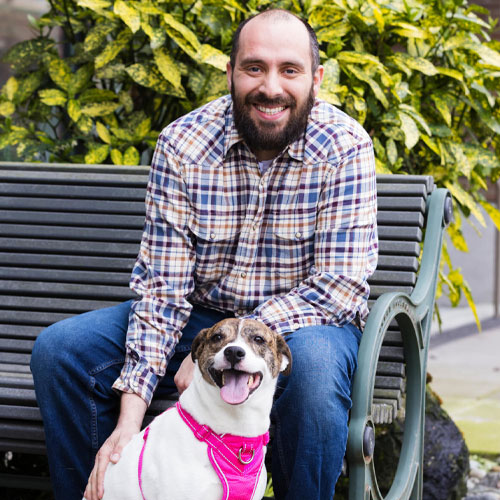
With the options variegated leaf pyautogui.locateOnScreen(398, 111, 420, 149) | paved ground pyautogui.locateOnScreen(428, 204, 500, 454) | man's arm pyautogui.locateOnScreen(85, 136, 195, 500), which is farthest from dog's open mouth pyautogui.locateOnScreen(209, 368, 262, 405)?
paved ground pyautogui.locateOnScreen(428, 204, 500, 454)

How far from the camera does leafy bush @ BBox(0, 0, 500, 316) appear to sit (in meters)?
4.36

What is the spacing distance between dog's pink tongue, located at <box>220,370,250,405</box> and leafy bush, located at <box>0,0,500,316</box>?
6.30 feet

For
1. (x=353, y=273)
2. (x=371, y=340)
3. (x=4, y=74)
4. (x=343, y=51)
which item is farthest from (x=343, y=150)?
(x=4, y=74)

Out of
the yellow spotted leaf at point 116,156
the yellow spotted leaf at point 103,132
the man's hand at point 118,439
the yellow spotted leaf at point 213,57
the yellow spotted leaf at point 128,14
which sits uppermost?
the yellow spotted leaf at point 128,14

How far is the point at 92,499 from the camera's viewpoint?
2.80 metres

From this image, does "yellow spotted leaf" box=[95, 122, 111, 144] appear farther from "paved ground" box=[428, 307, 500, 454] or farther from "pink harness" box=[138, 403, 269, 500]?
"paved ground" box=[428, 307, 500, 454]

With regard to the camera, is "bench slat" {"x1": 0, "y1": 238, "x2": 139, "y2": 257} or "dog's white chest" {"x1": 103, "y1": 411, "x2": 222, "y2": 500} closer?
"dog's white chest" {"x1": 103, "y1": 411, "x2": 222, "y2": 500}

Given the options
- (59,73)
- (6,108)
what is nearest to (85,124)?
(59,73)

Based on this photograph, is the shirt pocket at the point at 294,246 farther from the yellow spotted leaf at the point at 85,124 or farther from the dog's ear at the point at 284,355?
the yellow spotted leaf at the point at 85,124

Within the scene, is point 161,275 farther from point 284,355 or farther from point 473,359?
point 473,359

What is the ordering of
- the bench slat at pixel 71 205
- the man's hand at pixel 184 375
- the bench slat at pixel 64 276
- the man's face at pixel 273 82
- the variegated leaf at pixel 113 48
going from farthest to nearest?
the variegated leaf at pixel 113 48, the bench slat at pixel 71 205, the bench slat at pixel 64 276, the man's face at pixel 273 82, the man's hand at pixel 184 375

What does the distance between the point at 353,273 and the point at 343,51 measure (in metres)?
1.65

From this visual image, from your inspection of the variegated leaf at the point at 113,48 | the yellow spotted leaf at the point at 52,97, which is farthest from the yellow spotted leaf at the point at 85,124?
the variegated leaf at the point at 113,48

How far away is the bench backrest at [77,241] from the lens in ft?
12.5
